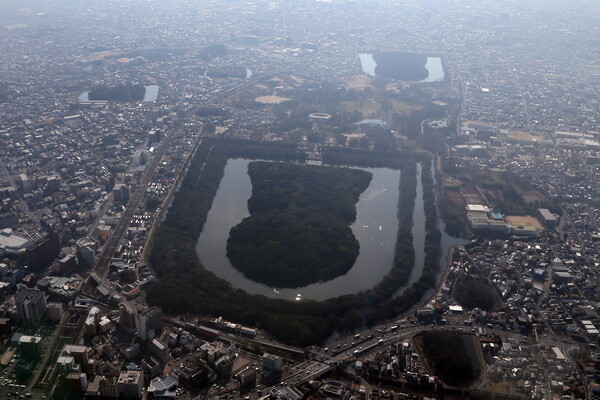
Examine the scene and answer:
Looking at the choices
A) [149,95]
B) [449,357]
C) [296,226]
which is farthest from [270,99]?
[449,357]

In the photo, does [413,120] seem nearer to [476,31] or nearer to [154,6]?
[476,31]

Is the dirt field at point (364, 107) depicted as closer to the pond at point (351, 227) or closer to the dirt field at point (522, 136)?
the dirt field at point (522, 136)

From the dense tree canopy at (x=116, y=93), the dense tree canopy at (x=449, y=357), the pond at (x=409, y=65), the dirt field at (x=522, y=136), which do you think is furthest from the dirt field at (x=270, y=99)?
the dense tree canopy at (x=449, y=357)

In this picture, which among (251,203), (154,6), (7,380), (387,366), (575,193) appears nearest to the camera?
(7,380)

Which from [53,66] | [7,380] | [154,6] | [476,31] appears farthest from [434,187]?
[154,6]

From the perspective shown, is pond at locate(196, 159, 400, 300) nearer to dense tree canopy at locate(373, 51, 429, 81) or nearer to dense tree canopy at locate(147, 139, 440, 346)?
dense tree canopy at locate(147, 139, 440, 346)

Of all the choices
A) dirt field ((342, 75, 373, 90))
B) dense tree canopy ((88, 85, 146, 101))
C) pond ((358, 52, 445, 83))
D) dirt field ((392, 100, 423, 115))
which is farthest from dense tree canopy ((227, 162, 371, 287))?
pond ((358, 52, 445, 83))

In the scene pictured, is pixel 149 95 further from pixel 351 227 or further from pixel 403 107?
pixel 351 227
